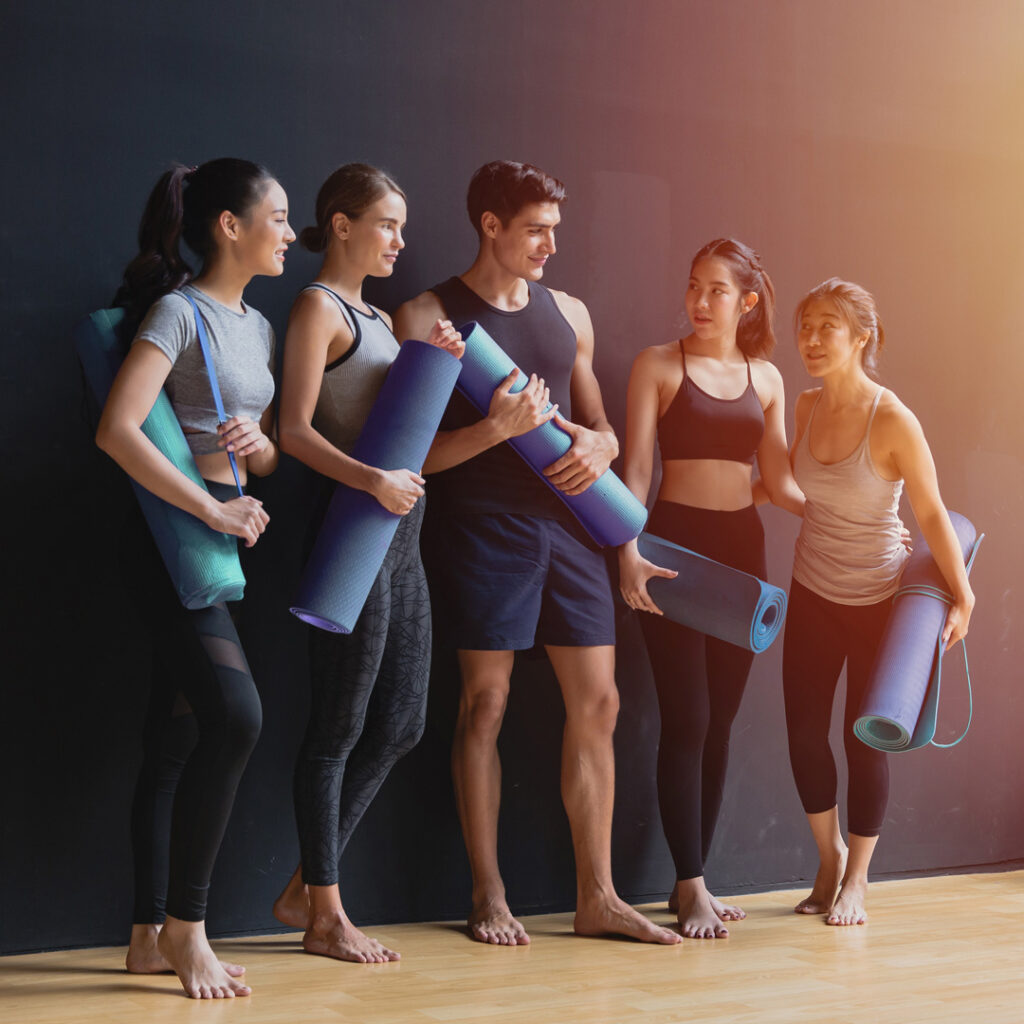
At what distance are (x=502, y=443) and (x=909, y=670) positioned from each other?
37.9 inches

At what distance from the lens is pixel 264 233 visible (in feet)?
A: 7.66

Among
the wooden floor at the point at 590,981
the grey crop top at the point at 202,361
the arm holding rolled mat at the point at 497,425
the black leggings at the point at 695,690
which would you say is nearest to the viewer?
the wooden floor at the point at 590,981

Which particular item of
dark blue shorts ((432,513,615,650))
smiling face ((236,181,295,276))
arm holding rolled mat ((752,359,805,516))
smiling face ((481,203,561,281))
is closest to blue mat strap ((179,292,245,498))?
smiling face ((236,181,295,276))

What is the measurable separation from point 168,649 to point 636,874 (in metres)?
1.40

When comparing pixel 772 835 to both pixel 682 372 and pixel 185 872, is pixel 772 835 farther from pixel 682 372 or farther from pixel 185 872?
pixel 185 872

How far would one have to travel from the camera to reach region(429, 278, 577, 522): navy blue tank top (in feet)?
8.86

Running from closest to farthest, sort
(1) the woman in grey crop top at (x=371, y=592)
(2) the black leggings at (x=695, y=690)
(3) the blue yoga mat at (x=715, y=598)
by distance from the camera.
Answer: (1) the woman in grey crop top at (x=371, y=592) → (3) the blue yoga mat at (x=715, y=598) → (2) the black leggings at (x=695, y=690)

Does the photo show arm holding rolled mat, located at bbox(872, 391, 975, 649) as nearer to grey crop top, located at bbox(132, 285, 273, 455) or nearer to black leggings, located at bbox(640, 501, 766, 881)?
black leggings, located at bbox(640, 501, 766, 881)

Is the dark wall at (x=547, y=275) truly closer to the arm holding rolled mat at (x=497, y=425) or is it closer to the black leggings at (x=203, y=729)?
the black leggings at (x=203, y=729)

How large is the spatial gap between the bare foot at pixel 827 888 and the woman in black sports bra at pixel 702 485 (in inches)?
7.5

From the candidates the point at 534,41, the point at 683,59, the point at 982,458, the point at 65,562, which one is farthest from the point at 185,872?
the point at 982,458

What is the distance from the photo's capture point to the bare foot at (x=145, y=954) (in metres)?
2.30

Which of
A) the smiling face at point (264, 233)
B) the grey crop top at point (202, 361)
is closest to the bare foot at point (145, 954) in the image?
the grey crop top at point (202, 361)

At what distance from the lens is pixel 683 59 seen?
3.21 m
